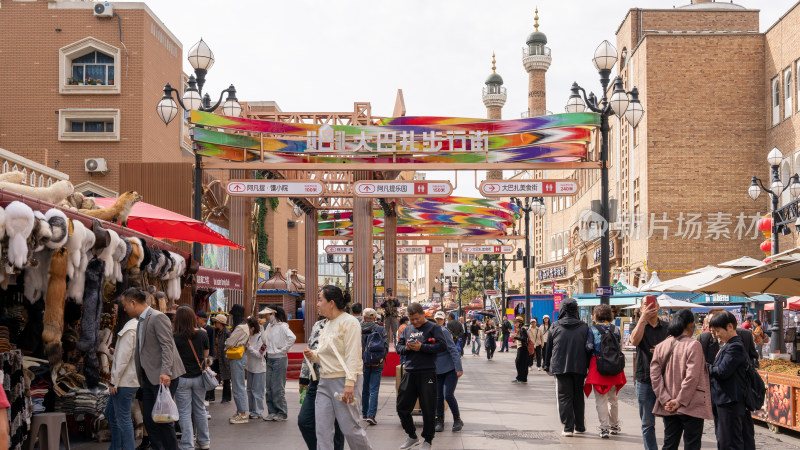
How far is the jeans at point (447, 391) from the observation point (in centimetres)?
1249

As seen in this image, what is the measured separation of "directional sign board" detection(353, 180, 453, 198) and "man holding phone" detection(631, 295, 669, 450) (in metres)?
9.41

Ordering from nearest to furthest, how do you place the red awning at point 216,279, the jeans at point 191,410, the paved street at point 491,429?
the jeans at point 191,410
the paved street at point 491,429
the red awning at point 216,279

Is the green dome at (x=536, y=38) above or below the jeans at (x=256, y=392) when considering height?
above

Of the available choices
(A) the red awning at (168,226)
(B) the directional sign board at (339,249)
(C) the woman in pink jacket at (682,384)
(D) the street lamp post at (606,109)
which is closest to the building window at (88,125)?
(B) the directional sign board at (339,249)

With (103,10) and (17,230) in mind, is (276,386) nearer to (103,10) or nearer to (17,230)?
(17,230)

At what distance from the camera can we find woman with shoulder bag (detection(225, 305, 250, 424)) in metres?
13.4

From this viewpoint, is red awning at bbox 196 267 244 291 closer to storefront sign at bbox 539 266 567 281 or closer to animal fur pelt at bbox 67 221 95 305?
animal fur pelt at bbox 67 221 95 305

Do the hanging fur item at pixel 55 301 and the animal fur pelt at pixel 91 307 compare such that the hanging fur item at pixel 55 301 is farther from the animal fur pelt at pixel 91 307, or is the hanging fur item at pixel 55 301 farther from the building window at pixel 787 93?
the building window at pixel 787 93

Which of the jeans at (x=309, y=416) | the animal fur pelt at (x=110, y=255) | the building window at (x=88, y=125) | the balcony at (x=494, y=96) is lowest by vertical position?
the jeans at (x=309, y=416)

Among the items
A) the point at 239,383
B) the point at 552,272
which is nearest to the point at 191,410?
the point at 239,383

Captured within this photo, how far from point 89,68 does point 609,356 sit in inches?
1078

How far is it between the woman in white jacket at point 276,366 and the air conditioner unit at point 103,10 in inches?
919

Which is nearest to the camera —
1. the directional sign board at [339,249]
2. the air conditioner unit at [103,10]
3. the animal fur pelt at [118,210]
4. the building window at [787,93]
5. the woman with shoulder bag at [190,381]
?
the woman with shoulder bag at [190,381]

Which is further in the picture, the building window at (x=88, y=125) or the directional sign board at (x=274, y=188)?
the building window at (x=88, y=125)
